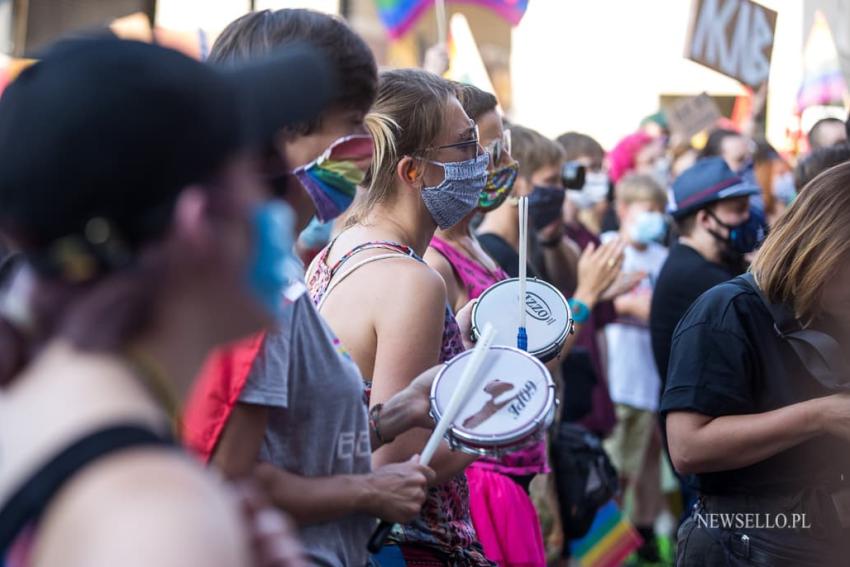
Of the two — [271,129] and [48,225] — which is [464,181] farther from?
[48,225]

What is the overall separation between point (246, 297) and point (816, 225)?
2249mm

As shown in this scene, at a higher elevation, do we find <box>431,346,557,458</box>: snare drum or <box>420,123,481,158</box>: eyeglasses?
<box>420,123,481,158</box>: eyeglasses

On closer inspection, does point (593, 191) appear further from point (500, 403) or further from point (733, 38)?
point (500, 403)

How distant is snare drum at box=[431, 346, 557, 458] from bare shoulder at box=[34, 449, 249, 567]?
4.07 feet

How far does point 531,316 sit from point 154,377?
81.9 inches

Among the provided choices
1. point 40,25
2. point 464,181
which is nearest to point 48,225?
point 464,181

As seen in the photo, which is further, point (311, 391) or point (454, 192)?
point (454, 192)

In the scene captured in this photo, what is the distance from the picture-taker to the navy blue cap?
527 centimetres

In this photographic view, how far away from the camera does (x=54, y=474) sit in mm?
1131

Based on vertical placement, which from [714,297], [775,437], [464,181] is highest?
[464,181]

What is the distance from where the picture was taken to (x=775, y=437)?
10.2 feet

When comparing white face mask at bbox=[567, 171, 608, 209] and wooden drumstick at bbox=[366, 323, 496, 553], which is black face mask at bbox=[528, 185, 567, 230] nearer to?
white face mask at bbox=[567, 171, 608, 209]

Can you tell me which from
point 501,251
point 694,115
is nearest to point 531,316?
point 501,251

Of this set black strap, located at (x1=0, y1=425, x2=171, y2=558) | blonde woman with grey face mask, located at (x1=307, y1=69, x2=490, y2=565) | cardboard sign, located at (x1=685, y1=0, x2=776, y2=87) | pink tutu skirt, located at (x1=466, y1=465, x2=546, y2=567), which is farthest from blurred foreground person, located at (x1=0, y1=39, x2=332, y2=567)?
cardboard sign, located at (x1=685, y1=0, x2=776, y2=87)
